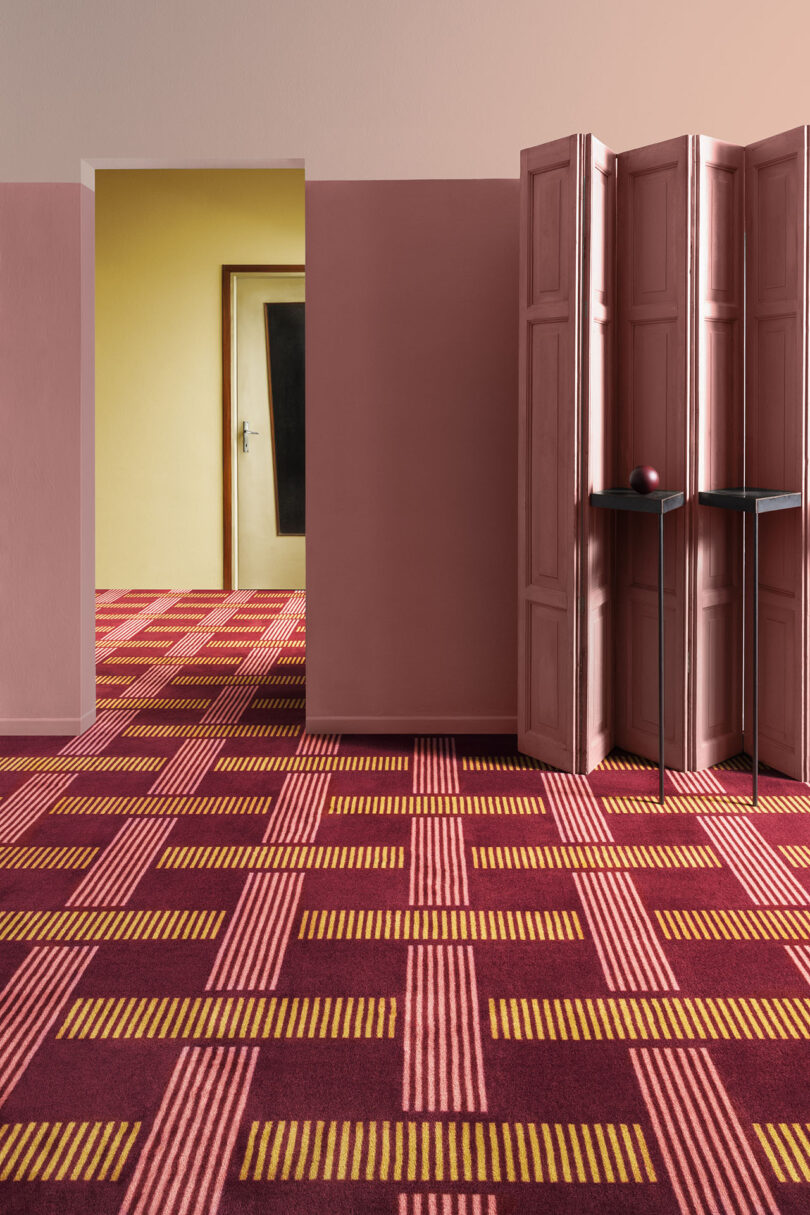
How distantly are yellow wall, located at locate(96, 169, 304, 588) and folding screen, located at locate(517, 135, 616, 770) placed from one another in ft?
16.5

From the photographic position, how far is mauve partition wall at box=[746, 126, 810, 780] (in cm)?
419

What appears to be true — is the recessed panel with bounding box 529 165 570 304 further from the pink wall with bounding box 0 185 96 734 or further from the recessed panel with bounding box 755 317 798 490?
the pink wall with bounding box 0 185 96 734

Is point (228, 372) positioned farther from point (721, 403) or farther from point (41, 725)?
point (721, 403)

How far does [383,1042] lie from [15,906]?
4.21ft

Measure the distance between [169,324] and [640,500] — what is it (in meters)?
6.02

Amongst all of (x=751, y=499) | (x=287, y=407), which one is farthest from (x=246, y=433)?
(x=751, y=499)

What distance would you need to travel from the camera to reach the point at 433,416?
4895 mm

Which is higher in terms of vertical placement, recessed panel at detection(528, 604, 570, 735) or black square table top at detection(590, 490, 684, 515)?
black square table top at detection(590, 490, 684, 515)

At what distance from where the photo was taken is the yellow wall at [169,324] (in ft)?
29.6

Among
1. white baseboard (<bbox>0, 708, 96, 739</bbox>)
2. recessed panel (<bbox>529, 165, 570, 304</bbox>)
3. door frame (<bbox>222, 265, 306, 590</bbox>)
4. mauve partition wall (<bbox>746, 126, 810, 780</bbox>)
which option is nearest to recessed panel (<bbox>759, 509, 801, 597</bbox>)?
mauve partition wall (<bbox>746, 126, 810, 780</bbox>)

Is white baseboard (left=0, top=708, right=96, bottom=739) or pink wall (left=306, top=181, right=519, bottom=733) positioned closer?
pink wall (left=306, top=181, right=519, bottom=733)

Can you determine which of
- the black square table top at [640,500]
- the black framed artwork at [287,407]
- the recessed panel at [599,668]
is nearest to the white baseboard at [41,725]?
the recessed panel at [599,668]

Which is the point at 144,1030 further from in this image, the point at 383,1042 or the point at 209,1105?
the point at 383,1042

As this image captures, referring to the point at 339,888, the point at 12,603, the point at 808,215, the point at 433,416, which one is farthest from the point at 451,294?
the point at 339,888
